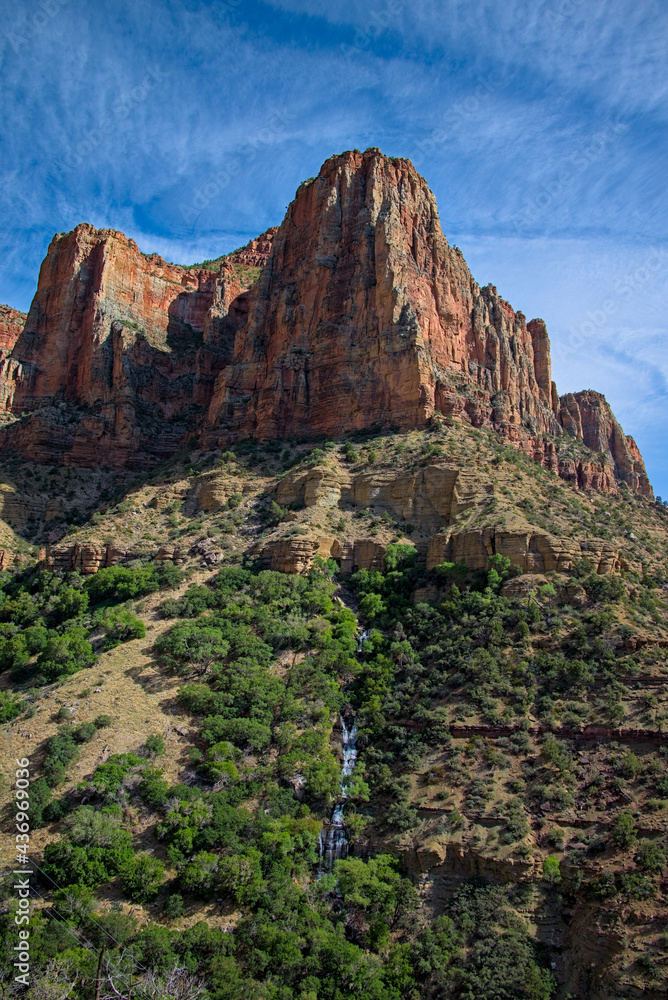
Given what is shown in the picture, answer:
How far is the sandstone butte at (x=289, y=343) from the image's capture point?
217 feet

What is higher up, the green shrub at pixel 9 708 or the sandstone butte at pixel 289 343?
the sandstone butte at pixel 289 343

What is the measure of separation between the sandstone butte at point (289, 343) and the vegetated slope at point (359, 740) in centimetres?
1122

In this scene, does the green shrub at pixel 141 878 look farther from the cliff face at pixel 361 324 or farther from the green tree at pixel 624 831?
the cliff face at pixel 361 324

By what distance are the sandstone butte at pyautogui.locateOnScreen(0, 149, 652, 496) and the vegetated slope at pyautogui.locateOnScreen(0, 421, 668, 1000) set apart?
1122 cm

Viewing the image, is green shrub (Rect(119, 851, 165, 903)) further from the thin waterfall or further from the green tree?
the green tree

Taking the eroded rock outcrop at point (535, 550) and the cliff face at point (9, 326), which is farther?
the cliff face at point (9, 326)

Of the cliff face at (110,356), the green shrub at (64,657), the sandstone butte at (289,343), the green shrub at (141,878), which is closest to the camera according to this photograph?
the green shrub at (141,878)

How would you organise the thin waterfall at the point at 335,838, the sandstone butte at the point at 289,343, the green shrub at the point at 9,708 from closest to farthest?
the thin waterfall at the point at 335,838, the green shrub at the point at 9,708, the sandstone butte at the point at 289,343

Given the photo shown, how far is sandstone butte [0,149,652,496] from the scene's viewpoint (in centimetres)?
6606

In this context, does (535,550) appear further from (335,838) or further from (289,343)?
(289,343)

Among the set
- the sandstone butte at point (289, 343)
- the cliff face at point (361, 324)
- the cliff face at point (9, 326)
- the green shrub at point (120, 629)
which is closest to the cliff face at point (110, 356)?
the sandstone butte at point (289, 343)

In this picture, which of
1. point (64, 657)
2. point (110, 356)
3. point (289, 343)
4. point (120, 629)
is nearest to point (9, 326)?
point (110, 356)

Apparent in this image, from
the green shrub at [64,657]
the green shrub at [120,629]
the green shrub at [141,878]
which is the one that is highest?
the green shrub at [120,629]

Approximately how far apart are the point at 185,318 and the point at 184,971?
79800 mm
